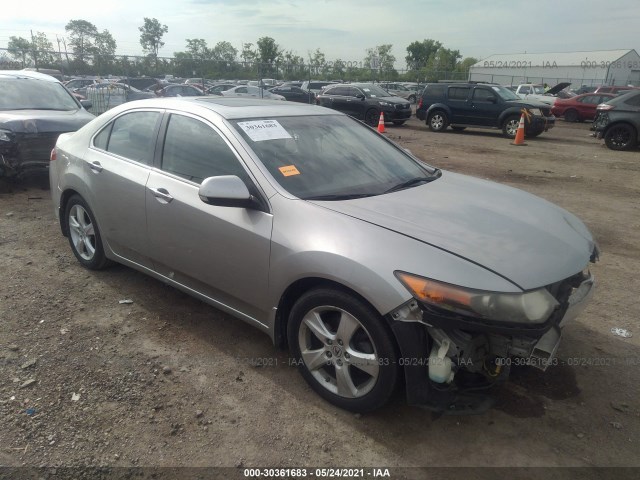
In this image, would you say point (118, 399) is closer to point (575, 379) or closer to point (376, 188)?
point (376, 188)

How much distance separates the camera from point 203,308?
3943 millimetres

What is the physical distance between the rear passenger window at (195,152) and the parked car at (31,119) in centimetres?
481

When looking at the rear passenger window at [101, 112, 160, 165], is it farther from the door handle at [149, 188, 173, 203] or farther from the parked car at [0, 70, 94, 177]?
the parked car at [0, 70, 94, 177]

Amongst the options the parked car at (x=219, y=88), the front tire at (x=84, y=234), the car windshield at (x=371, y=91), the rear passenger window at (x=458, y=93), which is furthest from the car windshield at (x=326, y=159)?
the parked car at (x=219, y=88)

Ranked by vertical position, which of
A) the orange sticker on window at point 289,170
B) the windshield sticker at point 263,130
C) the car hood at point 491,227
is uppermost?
the windshield sticker at point 263,130

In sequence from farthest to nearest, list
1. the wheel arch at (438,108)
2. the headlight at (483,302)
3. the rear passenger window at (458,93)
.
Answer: the wheel arch at (438,108)
the rear passenger window at (458,93)
the headlight at (483,302)

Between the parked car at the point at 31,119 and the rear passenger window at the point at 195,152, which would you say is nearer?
the rear passenger window at the point at 195,152

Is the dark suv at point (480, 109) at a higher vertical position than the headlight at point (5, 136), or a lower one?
higher

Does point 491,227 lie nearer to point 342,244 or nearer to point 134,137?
point 342,244

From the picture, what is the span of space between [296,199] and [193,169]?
0.93 meters

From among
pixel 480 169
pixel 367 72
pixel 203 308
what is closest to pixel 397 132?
pixel 480 169

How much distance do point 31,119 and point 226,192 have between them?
5944mm

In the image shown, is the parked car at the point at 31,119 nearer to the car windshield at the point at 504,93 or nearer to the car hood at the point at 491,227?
the car hood at the point at 491,227

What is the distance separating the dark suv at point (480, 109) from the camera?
1617cm
